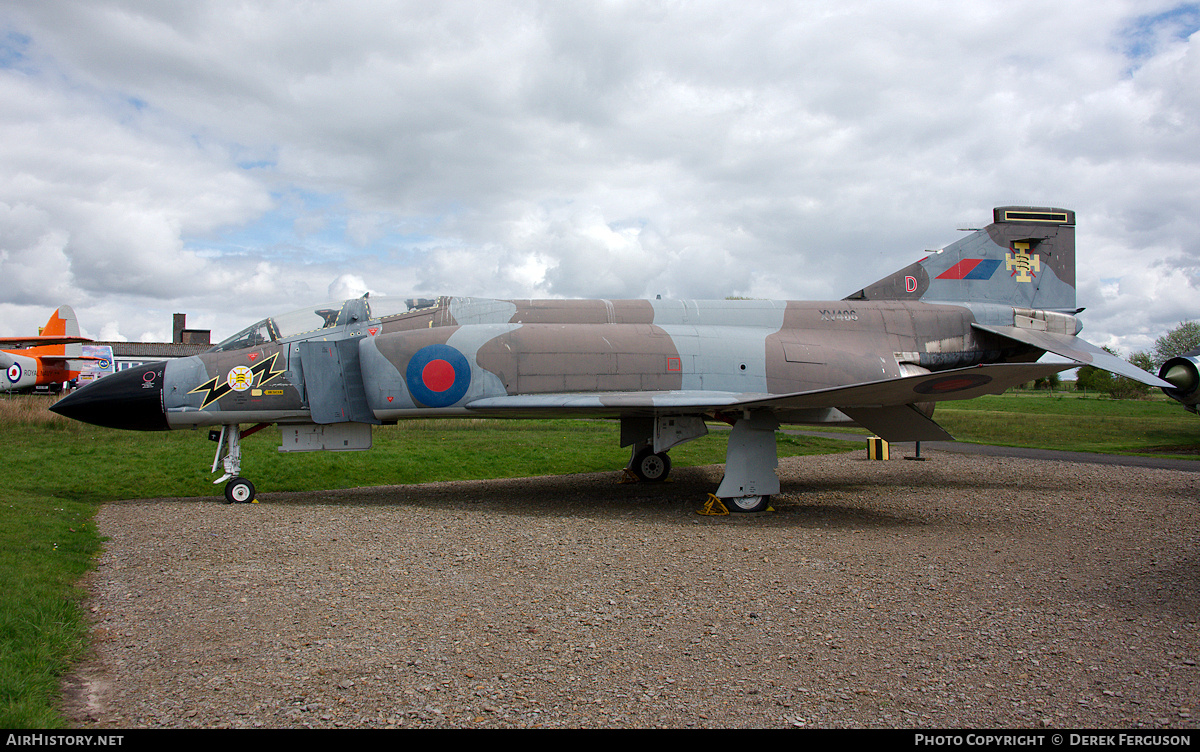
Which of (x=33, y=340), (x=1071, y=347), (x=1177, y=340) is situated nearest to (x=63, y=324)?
(x=33, y=340)

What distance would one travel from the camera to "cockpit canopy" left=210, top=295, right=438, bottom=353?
9.25 metres

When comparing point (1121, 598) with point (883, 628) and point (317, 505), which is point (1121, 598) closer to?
point (883, 628)

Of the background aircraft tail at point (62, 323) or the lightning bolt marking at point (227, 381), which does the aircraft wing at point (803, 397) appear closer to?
the lightning bolt marking at point (227, 381)

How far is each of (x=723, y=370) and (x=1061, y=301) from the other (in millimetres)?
6360

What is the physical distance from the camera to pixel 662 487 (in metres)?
11.4

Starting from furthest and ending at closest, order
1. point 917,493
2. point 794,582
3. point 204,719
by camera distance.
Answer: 1. point 917,493
2. point 794,582
3. point 204,719

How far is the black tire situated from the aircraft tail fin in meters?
4.17

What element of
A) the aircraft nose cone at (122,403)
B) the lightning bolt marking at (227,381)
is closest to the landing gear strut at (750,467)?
the lightning bolt marking at (227,381)

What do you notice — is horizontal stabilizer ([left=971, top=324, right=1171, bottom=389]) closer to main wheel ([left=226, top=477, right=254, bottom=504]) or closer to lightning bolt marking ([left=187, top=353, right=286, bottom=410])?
lightning bolt marking ([left=187, top=353, right=286, bottom=410])

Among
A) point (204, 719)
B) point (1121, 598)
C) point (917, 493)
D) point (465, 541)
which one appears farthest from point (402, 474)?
point (1121, 598)

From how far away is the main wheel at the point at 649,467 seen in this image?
1206 cm

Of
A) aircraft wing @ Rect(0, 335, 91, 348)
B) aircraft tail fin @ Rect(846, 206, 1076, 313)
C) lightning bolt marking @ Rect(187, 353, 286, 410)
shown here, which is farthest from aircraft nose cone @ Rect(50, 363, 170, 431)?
aircraft wing @ Rect(0, 335, 91, 348)

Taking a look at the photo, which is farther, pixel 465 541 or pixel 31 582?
pixel 465 541

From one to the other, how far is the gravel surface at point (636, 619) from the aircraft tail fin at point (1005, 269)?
3857 mm
